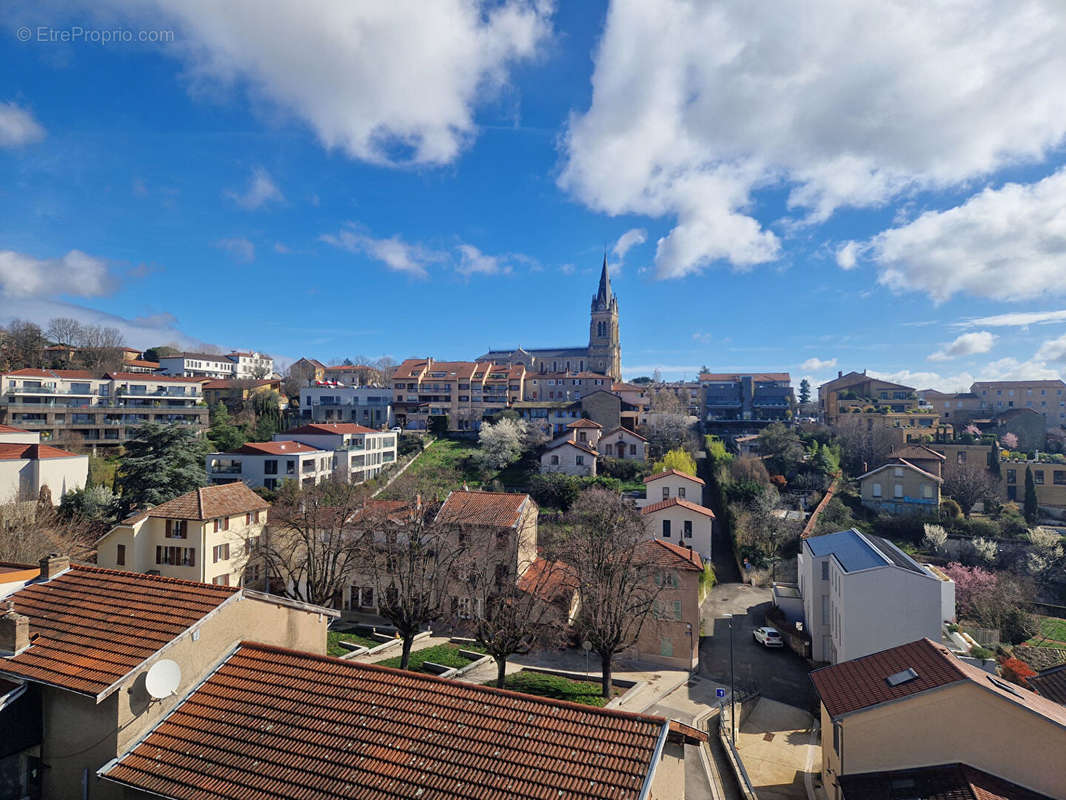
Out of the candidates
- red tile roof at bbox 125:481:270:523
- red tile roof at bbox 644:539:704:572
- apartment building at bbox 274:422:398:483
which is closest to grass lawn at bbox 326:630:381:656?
red tile roof at bbox 125:481:270:523

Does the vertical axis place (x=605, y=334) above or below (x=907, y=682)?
above

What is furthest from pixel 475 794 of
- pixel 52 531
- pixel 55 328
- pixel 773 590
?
pixel 55 328

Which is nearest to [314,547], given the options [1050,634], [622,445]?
[622,445]

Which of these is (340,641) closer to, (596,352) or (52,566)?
(52,566)

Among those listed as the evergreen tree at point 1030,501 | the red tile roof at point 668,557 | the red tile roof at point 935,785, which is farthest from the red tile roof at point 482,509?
the evergreen tree at point 1030,501

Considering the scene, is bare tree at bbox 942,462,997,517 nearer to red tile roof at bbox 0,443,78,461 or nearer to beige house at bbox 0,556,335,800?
beige house at bbox 0,556,335,800

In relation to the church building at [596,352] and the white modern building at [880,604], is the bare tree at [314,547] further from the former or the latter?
the church building at [596,352]

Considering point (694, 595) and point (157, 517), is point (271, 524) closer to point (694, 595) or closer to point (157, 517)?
point (157, 517)
